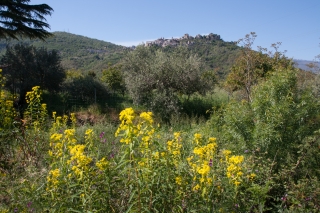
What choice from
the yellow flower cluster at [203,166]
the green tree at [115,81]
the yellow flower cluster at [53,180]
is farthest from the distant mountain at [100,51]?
the yellow flower cluster at [53,180]

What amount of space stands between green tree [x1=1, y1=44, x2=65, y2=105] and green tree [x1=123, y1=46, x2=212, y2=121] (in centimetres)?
389

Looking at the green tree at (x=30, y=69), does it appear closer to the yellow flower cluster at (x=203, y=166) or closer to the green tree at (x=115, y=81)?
the green tree at (x=115, y=81)

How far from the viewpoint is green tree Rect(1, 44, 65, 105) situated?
1327 centimetres

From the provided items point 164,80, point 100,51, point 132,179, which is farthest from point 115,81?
point 100,51

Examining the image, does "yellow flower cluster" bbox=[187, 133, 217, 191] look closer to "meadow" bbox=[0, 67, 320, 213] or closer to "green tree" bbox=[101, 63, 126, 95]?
"meadow" bbox=[0, 67, 320, 213]

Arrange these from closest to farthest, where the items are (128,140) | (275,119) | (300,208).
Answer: (128,140) → (300,208) → (275,119)

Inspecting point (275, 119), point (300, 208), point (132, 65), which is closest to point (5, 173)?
point (300, 208)

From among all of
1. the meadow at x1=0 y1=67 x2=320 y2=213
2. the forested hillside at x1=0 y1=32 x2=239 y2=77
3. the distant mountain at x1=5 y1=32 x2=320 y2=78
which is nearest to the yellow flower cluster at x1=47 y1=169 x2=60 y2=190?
the meadow at x1=0 y1=67 x2=320 y2=213

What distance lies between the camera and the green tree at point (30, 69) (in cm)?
1327

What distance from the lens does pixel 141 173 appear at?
6.62 ft

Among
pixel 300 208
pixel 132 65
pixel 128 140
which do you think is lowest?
pixel 300 208

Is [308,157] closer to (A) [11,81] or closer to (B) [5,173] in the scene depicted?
(B) [5,173]

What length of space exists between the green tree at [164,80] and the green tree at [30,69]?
389cm

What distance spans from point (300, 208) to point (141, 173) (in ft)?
6.07
